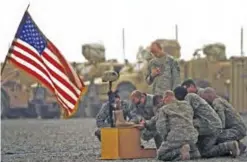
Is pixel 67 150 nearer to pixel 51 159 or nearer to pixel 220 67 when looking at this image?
pixel 51 159

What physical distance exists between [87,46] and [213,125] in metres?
27.0

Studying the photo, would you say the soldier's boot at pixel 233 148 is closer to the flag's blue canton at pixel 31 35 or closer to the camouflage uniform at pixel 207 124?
the camouflage uniform at pixel 207 124

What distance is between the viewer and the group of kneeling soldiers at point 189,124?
13.4 m

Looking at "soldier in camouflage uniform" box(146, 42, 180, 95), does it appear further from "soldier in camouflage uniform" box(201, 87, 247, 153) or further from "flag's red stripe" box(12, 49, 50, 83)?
"flag's red stripe" box(12, 49, 50, 83)

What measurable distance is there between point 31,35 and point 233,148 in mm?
3675

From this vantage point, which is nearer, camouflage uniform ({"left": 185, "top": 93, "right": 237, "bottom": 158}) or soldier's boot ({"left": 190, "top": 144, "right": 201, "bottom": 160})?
soldier's boot ({"left": 190, "top": 144, "right": 201, "bottom": 160})

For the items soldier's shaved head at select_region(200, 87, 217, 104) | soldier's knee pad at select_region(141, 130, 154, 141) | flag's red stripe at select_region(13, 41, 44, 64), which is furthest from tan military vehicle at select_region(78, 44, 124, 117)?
flag's red stripe at select_region(13, 41, 44, 64)

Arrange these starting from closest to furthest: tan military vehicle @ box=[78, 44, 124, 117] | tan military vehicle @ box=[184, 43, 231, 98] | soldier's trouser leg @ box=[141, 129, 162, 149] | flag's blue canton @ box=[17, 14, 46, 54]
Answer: flag's blue canton @ box=[17, 14, 46, 54]
soldier's trouser leg @ box=[141, 129, 162, 149]
tan military vehicle @ box=[184, 43, 231, 98]
tan military vehicle @ box=[78, 44, 124, 117]

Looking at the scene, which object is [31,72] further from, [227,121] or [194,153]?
[227,121]

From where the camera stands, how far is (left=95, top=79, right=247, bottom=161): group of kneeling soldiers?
1336 centimetres

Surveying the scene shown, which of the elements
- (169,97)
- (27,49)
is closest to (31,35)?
(27,49)

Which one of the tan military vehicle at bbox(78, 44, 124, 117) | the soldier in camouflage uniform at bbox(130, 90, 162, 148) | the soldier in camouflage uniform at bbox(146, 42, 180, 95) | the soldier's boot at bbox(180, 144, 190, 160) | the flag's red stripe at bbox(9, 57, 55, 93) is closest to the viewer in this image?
the flag's red stripe at bbox(9, 57, 55, 93)

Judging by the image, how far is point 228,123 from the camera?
1432cm

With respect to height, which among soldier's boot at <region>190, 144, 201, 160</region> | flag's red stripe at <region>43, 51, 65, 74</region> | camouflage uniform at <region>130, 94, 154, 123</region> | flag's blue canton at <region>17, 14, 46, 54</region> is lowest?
soldier's boot at <region>190, 144, 201, 160</region>
